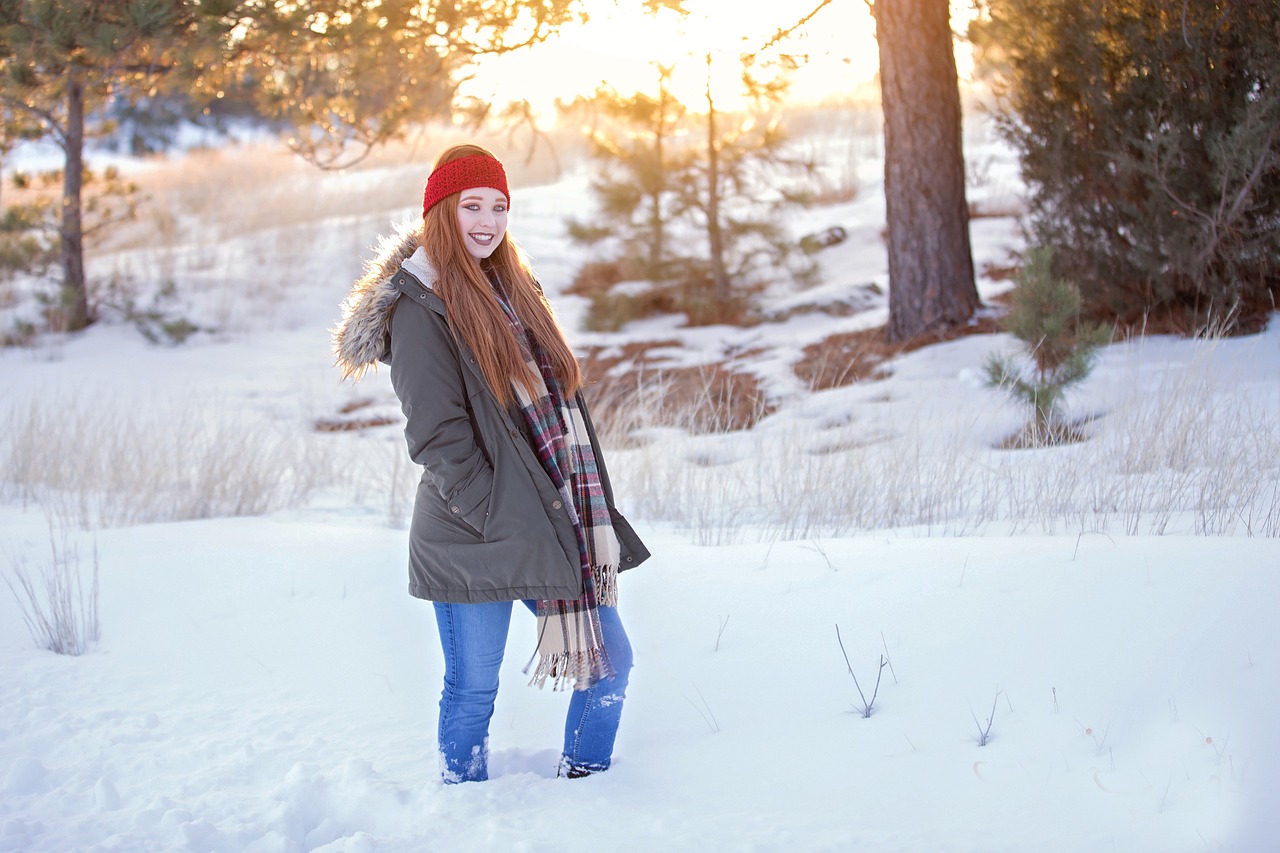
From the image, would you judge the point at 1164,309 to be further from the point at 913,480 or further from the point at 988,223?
the point at 988,223

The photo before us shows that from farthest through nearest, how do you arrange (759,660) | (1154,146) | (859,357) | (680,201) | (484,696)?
(680,201) → (859,357) → (1154,146) → (759,660) → (484,696)

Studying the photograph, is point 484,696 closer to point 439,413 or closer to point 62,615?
point 439,413

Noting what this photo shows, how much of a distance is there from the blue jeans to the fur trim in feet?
2.02

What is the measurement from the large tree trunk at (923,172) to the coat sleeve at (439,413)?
5.88 metres

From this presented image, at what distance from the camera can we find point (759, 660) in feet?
10.5

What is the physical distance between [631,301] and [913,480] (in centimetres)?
629

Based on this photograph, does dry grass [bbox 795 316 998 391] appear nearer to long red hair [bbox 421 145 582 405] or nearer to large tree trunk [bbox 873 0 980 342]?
large tree trunk [bbox 873 0 980 342]

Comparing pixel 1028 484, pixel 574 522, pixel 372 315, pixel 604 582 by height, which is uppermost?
pixel 372 315

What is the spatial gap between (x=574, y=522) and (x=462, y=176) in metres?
0.87

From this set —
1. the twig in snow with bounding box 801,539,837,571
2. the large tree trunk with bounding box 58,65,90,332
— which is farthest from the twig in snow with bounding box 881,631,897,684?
the large tree trunk with bounding box 58,65,90,332

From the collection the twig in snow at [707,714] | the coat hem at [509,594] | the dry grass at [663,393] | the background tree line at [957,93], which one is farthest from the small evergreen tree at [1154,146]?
the coat hem at [509,594]

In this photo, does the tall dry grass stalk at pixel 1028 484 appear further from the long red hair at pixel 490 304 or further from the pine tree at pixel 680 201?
the pine tree at pixel 680 201

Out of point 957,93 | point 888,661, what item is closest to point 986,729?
point 888,661

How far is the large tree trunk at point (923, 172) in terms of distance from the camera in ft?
24.3
